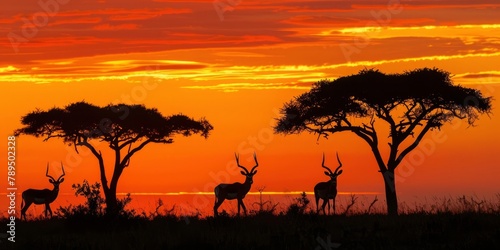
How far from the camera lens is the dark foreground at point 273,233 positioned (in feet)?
78.9

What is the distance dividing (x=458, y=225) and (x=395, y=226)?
1.62 meters

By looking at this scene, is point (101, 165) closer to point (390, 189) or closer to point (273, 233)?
point (390, 189)

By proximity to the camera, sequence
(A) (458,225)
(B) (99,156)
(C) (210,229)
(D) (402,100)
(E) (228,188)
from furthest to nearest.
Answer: (B) (99,156) < (D) (402,100) < (E) (228,188) < (C) (210,229) < (A) (458,225)

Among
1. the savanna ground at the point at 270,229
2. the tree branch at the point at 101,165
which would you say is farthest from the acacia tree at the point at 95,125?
the savanna ground at the point at 270,229

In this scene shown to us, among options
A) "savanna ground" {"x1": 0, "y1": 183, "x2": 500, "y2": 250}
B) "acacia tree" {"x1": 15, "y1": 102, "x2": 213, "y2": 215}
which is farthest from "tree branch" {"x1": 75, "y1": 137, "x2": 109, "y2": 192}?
"savanna ground" {"x1": 0, "y1": 183, "x2": 500, "y2": 250}

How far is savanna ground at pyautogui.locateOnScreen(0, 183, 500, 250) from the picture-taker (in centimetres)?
2423

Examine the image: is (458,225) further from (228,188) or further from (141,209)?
(228,188)

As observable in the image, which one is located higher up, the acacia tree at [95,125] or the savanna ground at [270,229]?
the acacia tree at [95,125]

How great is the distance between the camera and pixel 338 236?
2542 cm

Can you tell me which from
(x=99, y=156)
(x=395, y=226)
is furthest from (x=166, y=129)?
(x=395, y=226)

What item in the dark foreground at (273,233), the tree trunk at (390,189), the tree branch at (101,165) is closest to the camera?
the dark foreground at (273,233)

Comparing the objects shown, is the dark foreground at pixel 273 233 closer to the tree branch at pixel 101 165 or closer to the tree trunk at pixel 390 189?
the tree trunk at pixel 390 189

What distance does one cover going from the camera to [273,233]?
26688mm

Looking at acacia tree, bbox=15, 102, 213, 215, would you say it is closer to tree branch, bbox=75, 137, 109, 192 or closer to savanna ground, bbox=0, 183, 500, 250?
tree branch, bbox=75, 137, 109, 192
